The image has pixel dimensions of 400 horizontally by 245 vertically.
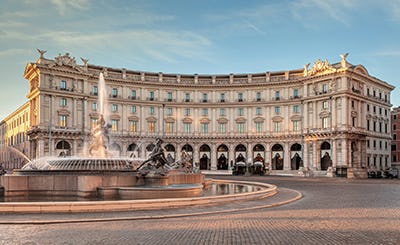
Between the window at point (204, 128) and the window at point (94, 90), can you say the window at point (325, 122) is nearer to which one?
the window at point (204, 128)

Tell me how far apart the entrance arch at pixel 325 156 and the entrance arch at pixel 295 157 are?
14.3 feet

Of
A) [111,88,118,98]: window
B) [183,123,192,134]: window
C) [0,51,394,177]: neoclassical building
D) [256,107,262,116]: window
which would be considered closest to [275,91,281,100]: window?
[0,51,394,177]: neoclassical building

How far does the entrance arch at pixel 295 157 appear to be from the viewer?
81625 millimetres

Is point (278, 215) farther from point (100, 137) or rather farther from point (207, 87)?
point (207, 87)

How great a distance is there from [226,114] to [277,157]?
14504 mm

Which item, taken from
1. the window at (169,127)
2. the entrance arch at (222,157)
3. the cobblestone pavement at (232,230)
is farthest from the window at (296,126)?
the cobblestone pavement at (232,230)

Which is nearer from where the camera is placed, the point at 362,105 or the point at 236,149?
the point at 362,105

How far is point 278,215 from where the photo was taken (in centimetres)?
Result: 1584

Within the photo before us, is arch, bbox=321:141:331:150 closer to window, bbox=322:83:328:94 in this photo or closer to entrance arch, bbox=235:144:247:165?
window, bbox=322:83:328:94

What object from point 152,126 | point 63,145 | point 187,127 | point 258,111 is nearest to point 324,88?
point 258,111

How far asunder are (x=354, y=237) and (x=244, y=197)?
881 centimetres

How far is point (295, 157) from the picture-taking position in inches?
3258

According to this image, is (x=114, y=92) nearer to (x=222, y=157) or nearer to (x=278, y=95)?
(x=222, y=157)

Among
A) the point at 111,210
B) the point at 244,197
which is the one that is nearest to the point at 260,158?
the point at 244,197
